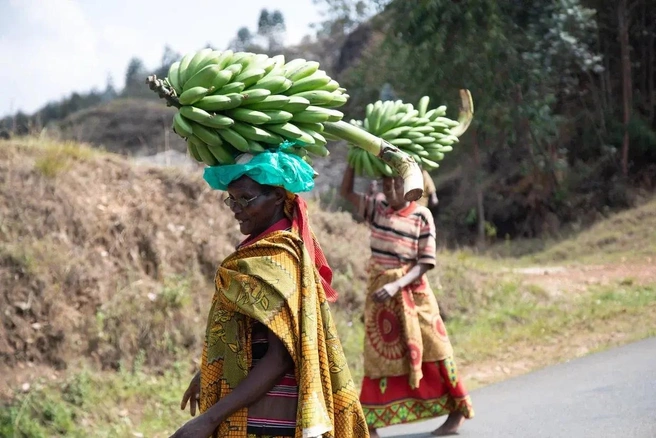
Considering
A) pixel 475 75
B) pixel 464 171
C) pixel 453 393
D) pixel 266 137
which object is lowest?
pixel 453 393

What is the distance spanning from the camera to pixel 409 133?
17.9ft

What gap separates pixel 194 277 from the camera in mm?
8930

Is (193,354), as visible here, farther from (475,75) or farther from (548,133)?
(548,133)

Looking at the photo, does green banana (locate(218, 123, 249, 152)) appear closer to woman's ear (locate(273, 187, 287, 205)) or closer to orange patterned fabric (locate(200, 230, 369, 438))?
woman's ear (locate(273, 187, 287, 205))

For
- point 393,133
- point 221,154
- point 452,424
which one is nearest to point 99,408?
point 452,424

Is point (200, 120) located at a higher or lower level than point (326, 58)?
lower

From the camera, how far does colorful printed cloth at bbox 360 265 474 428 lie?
590 centimetres

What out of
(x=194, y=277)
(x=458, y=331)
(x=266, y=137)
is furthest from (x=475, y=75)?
(x=266, y=137)

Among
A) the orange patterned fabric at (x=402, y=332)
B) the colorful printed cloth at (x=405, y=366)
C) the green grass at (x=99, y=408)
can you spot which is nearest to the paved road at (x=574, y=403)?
the colorful printed cloth at (x=405, y=366)

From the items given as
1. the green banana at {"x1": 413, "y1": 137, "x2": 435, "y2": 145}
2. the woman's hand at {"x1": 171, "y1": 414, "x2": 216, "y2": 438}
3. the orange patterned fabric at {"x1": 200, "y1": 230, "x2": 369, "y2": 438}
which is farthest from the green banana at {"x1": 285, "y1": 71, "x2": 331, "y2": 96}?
the green banana at {"x1": 413, "y1": 137, "x2": 435, "y2": 145}

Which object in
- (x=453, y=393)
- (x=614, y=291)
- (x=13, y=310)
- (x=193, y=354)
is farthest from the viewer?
(x=614, y=291)

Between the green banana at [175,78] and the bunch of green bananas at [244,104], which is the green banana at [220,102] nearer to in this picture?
the bunch of green bananas at [244,104]

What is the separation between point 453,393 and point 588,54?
16.1 meters

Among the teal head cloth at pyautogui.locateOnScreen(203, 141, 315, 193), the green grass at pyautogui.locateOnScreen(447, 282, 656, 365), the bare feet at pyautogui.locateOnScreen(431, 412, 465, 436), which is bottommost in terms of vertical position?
the bare feet at pyautogui.locateOnScreen(431, 412, 465, 436)
